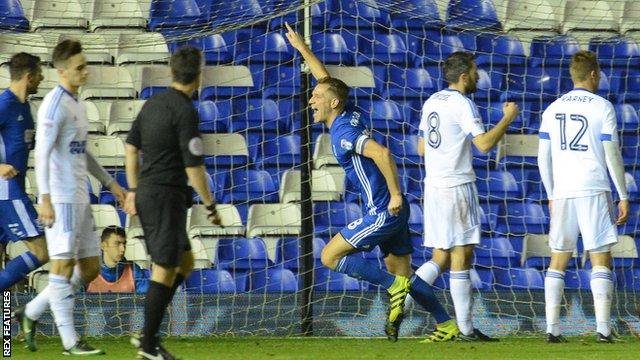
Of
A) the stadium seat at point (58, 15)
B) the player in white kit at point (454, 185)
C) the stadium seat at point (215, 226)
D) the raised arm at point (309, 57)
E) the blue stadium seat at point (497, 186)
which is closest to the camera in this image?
the player in white kit at point (454, 185)

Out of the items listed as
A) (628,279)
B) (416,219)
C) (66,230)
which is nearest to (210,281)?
(416,219)

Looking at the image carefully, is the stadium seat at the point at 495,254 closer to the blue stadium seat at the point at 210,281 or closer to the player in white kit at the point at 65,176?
the blue stadium seat at the point at 210,281

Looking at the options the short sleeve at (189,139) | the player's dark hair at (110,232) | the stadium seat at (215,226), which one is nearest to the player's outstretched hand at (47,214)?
the short sleeve at (189,139)

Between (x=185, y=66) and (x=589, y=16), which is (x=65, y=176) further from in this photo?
(x=589, y=16)

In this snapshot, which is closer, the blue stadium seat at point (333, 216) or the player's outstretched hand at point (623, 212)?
the player's outstretched hand at point (623, 212)

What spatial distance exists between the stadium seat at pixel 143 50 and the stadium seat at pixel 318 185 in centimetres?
151

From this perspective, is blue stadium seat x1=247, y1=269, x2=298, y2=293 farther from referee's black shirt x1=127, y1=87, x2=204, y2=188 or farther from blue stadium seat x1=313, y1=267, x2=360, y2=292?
referee's black shirt x1=127, y1=87, x2=204, y2=188

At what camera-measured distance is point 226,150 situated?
10547mm

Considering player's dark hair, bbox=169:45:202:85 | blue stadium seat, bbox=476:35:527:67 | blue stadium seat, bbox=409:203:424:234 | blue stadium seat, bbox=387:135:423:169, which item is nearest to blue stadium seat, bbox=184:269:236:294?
blue stadium seat, bbox=409:203:424:234

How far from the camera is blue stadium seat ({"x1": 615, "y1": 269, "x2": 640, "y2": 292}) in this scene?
1051 centimetres

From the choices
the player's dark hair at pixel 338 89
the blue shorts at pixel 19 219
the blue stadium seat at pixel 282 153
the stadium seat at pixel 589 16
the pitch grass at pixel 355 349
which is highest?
the stadium seat at pixel 589 16

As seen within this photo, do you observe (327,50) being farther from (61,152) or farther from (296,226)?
(61,152)

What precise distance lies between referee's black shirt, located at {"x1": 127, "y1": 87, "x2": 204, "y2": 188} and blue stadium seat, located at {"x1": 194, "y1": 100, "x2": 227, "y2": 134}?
168 inches

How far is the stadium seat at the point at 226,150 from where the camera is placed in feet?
34.4
